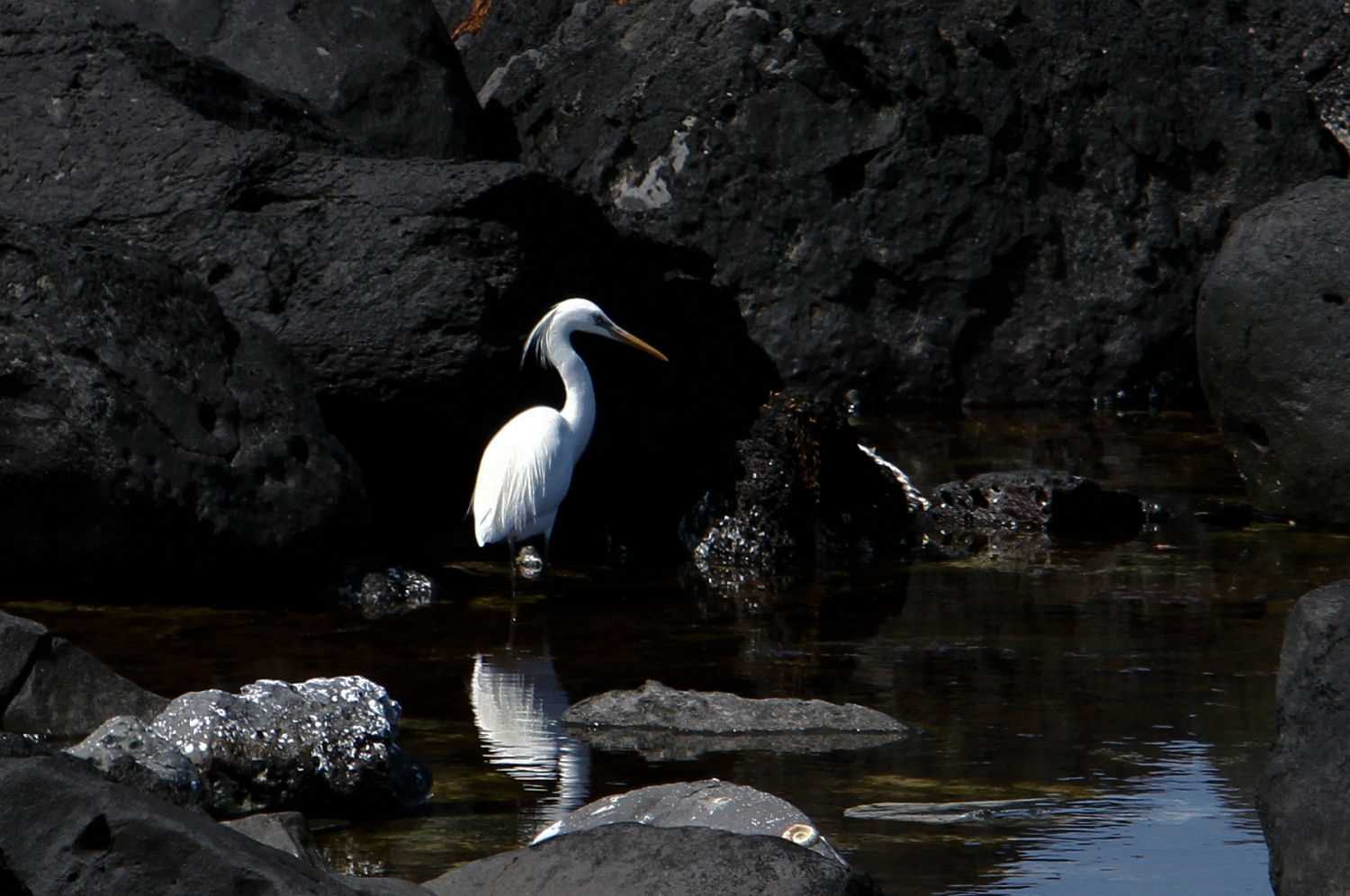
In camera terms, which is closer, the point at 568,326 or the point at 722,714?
the point at 722,714

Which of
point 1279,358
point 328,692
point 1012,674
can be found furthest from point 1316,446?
point 328,692

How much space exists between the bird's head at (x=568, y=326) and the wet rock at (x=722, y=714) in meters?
3.39

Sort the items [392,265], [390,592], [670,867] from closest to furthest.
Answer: [670,867]
[390,592]
[392,265]

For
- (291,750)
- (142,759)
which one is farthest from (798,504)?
(142,759)

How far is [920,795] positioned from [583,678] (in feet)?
6.53

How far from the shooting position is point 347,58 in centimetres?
1515

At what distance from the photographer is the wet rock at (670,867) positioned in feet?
13.5

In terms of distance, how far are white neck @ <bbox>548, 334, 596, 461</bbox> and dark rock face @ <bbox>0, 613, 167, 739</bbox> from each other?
4.04 metres

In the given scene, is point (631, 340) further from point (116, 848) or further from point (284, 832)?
point (116, 848)

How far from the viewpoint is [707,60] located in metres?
16.2

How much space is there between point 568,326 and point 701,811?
17.5 ft

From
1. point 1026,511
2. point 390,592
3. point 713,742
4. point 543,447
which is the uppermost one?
point 543,447

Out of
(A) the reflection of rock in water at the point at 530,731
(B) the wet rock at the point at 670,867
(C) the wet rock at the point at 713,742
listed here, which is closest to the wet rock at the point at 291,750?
(A) the reflection of rock in water at the point at 530,731

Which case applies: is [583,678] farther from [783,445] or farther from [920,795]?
[783,445]
